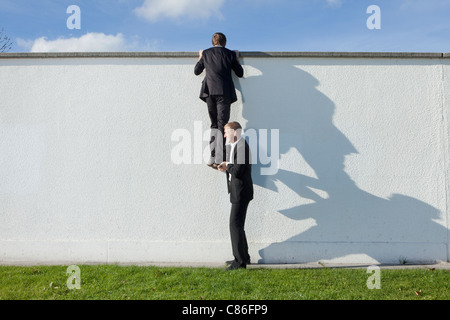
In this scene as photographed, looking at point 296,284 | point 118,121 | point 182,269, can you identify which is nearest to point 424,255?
point 296,284

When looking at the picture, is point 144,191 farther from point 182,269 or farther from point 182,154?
point 182,269

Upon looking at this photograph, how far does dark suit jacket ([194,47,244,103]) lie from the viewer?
5723 millimetres

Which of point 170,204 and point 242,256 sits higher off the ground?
point 170,204

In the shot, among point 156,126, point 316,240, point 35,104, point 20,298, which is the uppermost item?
point 35,104

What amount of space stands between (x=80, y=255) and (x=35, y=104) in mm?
2675

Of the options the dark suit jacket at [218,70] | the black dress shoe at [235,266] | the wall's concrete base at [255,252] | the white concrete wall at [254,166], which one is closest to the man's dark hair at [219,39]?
the dark suit jacket at [218,70]

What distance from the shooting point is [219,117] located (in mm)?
5809

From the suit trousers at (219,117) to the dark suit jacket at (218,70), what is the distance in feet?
0.35

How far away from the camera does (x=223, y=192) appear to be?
239 inches

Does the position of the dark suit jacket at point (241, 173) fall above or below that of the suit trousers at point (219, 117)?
below

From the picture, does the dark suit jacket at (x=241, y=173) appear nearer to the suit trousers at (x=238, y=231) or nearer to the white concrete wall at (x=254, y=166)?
the suit trousers at (x=238, y=231)

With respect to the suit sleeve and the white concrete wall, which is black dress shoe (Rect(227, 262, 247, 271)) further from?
the suit sleeve

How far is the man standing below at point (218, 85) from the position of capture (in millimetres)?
5746

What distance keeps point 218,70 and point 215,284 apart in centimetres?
319
